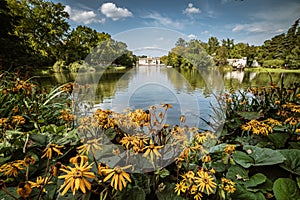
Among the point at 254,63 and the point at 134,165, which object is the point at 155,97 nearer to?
the point at 134,165

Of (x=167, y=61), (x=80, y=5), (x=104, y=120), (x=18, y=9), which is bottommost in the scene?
(x=104, y=120)

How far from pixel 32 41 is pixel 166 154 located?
24013 mm

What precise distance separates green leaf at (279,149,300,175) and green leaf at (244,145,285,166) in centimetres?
6

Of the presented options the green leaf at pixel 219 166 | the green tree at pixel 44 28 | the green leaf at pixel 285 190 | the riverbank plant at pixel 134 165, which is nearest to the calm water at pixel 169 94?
the riverbank plant at pixel 134 165

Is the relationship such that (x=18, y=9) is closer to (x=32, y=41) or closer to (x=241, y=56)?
(x=32, y=41)

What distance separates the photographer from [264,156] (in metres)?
0.93


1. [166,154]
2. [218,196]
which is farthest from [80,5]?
[218,196]

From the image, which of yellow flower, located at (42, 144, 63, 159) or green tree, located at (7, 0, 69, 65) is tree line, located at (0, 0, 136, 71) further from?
yellow flower, located at (42, 144, 63, 159)

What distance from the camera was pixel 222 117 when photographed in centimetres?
213

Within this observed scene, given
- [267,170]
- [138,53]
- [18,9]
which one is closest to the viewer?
[267,170]

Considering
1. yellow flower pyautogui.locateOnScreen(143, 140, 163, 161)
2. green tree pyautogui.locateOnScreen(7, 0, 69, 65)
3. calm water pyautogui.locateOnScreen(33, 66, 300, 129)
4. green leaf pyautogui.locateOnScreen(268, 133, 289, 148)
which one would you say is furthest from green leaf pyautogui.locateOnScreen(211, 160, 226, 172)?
green tree pyautogui.locateOnScreen(7, 0, 69, 65)

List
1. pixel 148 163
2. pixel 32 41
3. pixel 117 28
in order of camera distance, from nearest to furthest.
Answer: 1. pixel 148 163
2. pixel 117 28
3. pixel 32 41

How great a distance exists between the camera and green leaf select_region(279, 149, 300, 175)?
0.87 m

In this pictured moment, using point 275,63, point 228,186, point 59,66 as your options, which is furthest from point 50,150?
point 275,63
